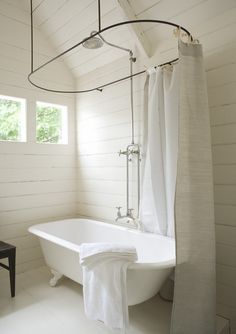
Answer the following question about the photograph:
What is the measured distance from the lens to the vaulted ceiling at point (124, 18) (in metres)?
2.24

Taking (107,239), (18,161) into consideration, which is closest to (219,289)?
(107,239)

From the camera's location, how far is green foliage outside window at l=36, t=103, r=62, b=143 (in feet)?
11.8

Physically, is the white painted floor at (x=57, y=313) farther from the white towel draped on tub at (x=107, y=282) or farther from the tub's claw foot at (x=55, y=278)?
the white towel draped on tub at (x=107, y=282)

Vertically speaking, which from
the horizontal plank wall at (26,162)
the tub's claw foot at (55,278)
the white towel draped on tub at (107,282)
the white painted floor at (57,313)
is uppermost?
the horizontal plank wall at (26,162)

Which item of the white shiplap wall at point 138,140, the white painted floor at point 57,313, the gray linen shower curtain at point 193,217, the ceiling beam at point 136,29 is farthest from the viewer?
the ceiling beam at point 136,29

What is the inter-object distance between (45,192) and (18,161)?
1.74 feet

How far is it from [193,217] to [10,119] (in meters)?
2.71

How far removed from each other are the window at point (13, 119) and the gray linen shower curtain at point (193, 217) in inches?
85.0

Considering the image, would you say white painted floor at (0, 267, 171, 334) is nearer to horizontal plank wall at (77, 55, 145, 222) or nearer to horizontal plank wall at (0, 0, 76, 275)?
horizontal plank wall at (0, 0, 76, 275)

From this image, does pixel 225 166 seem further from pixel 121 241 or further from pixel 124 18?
pixel 124 18

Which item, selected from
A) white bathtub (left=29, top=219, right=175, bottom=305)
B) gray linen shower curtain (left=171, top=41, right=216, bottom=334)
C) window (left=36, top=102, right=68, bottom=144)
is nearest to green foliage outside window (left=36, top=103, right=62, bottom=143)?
window (left=36, top=102, right=68, bottom=144)

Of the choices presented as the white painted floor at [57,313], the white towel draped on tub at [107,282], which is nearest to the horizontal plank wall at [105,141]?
the white painted floor at [57,313]

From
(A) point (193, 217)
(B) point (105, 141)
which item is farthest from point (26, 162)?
(A) point (193, 217)

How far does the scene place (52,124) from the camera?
12.3ft
